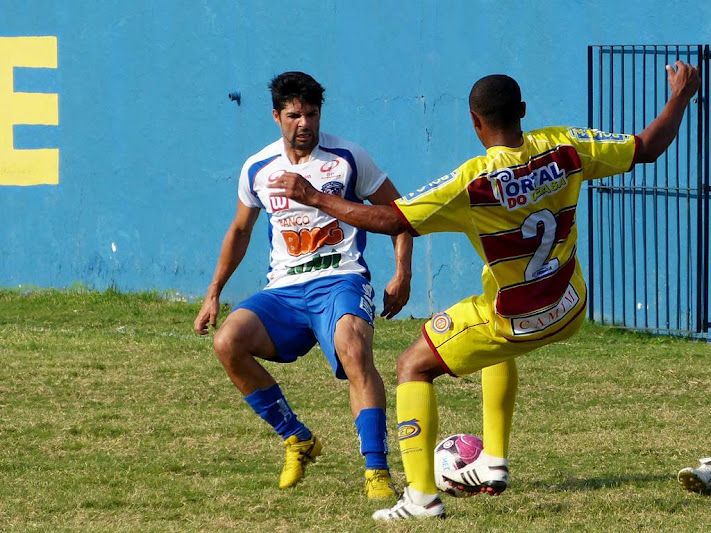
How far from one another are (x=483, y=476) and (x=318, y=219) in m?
1.56

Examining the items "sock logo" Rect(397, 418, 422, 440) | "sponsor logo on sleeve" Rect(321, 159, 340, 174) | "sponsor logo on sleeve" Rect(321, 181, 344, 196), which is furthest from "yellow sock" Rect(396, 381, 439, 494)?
"sponsor logo on sleeve" Rect(321, 159, 340, 174)

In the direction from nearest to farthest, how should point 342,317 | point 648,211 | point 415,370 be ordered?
point 415,370
point 342,317
point 648,211

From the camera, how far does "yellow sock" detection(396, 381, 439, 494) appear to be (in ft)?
18.8

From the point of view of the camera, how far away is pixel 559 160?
5.62 m

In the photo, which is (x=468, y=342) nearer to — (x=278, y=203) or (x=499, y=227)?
(x=499, y=227)

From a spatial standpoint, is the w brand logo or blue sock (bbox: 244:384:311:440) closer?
blue sock (bbox: 244:384:311:440)

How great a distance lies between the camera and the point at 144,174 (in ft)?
46.2

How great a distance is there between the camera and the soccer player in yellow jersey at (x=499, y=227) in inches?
217

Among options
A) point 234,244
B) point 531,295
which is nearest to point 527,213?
point 531,295

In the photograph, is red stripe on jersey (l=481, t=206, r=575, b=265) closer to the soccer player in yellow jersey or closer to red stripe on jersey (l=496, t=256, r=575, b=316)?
the soccer player in yellow jersey

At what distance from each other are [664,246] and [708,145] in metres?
0.97

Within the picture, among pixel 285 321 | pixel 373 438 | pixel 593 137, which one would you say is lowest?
pixel 373 438

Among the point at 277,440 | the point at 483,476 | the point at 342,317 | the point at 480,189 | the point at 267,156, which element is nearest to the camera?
the point at 480,189

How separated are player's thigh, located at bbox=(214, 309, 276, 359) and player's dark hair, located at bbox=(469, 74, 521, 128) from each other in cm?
168
